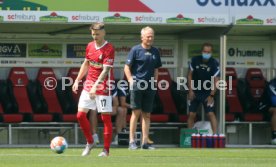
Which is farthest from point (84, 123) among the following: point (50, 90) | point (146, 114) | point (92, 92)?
point (50, 90)

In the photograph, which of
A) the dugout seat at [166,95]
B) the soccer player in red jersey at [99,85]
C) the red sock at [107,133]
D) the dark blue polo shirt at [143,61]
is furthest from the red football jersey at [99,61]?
the dugout seat at [166,95]

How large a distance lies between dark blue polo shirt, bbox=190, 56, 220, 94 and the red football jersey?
18.0ft

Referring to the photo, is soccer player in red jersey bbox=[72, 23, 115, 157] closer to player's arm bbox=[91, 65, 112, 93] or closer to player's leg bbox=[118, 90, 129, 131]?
player's arm bbox=[91, 65, 112, 93]

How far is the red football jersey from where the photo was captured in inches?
551

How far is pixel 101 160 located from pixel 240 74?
929 cm

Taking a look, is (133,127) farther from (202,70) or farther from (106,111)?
(202,70)

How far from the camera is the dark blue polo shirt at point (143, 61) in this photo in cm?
1664

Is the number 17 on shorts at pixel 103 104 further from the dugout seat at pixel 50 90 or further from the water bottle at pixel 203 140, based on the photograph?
the dugout seat at pixel 50 90

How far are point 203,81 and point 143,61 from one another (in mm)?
3223

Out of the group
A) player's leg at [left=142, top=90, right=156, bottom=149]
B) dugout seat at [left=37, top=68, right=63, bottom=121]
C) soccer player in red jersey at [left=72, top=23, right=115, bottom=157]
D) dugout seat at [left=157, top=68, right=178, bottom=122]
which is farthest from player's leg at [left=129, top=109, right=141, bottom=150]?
dugout seat at [left=157, top=68, right=178, bottom=122]

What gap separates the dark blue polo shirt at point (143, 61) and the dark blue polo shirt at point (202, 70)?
286 cm

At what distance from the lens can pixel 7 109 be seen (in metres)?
19.6

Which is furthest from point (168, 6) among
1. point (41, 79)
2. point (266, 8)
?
point (41, 79)

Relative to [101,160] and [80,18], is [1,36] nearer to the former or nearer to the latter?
[80,18]
